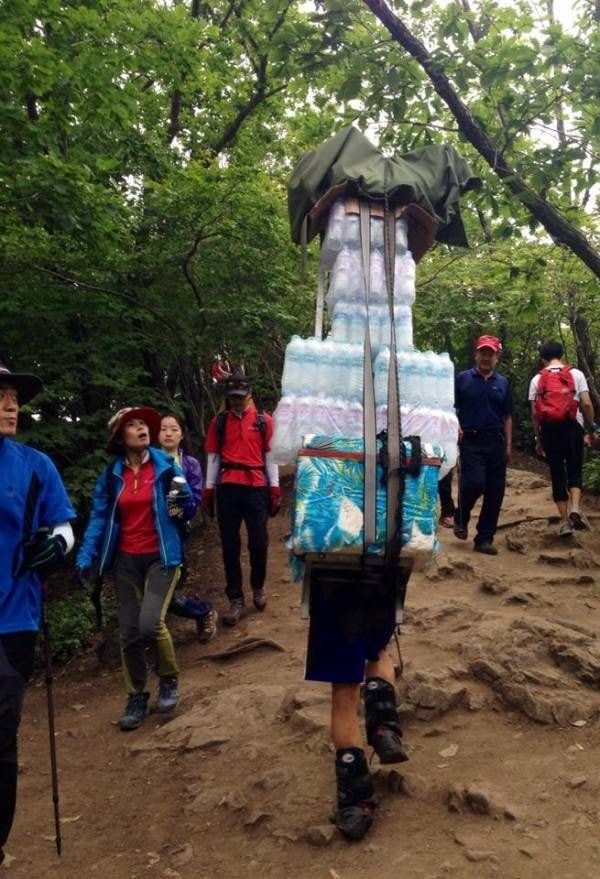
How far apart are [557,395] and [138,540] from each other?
5128 mm

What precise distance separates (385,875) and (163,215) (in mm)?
7368

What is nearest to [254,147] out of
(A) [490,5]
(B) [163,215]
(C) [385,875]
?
(B) [163,215]

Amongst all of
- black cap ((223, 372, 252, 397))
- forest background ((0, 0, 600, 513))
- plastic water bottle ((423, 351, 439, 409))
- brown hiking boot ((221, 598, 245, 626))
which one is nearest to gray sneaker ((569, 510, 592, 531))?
forest background ((0, 0, 600, 513))

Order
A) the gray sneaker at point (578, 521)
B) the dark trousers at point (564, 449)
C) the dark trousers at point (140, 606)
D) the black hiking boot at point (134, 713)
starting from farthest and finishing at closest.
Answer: the gray sneaker at point (578, 521) < the dark trousers at point (564, 449) < the black hiking boot at point (134, 713) < the dark trousers at point (140, 606)

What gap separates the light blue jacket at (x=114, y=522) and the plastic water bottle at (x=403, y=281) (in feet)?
7.74

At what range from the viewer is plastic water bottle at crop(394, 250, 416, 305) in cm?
341

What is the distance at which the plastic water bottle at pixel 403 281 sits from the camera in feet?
11.2

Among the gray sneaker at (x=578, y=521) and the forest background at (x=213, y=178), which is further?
the gray sneaker at (x=578, y=521)

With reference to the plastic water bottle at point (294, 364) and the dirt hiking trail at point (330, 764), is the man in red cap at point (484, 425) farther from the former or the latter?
the plastic water bottle at point (294, 364)

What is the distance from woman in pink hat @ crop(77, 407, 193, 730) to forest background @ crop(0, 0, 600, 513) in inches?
106

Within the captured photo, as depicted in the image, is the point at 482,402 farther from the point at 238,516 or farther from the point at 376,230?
the point at 376,230

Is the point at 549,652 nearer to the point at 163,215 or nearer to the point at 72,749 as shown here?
the point at 72,749

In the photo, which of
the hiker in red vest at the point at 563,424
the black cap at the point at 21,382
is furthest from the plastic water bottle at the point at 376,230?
the hiker in red vest at the point at 563,424

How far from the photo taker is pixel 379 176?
330 centimetres
